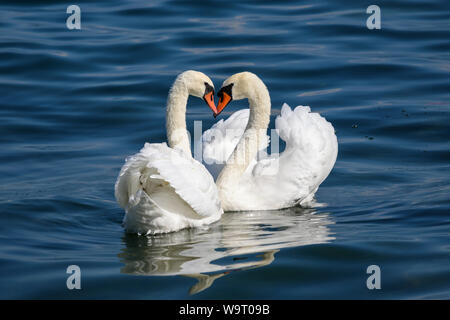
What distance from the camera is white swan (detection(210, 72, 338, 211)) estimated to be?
816 centimetres

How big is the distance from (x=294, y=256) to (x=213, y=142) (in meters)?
2.76

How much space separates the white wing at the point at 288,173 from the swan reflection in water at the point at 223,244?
0.45 feet

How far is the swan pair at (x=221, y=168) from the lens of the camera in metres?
7.04

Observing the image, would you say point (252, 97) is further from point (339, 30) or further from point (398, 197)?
point (339, 30)

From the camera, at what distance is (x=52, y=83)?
13.6 metres

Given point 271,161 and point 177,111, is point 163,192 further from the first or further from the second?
point 271,161

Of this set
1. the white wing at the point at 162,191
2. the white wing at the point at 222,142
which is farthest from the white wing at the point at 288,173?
the white wing at the point at 162,191

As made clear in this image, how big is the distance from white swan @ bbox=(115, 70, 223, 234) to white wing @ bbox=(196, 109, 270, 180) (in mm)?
1201

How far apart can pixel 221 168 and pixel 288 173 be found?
1044 millimetres

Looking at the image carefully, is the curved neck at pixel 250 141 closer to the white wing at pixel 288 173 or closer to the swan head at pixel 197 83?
the white wing at pixel 288 173

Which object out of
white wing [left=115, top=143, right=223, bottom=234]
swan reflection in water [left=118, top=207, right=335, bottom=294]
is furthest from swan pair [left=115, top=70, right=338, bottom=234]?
swan reflection in water [left=118, top=207, right=335, bottom=294]

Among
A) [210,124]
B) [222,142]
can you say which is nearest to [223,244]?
[222,142]

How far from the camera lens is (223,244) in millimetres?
6984
